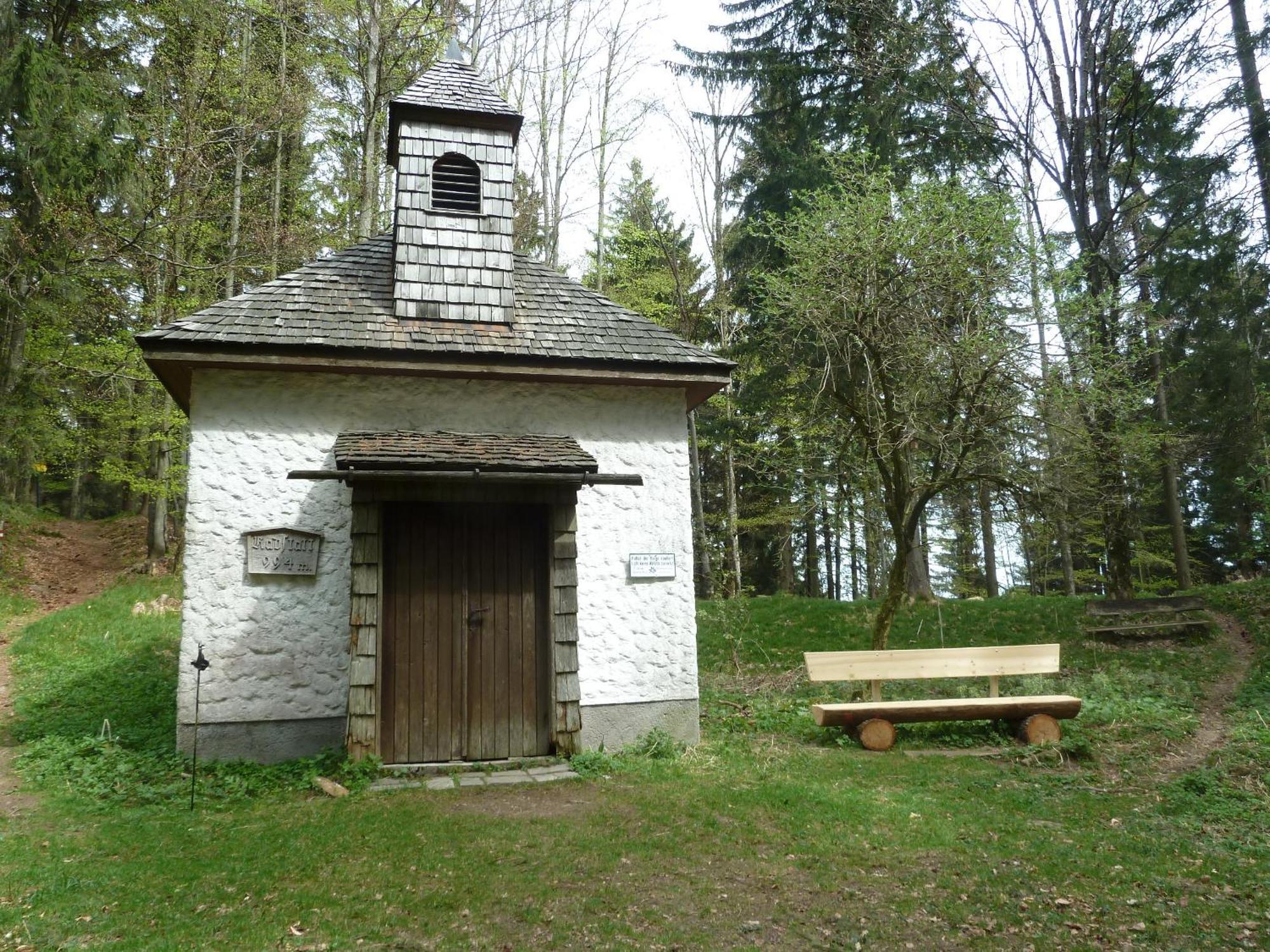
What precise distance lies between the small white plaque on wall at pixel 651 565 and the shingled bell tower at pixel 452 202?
2878mm

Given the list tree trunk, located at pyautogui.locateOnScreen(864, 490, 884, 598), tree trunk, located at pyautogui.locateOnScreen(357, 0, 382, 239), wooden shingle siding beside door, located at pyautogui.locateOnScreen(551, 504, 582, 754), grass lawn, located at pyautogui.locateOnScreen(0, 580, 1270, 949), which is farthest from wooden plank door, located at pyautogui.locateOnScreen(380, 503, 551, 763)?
tree trunk, located at pyautogui.locateOnScreen(357, 0, 382, 239)

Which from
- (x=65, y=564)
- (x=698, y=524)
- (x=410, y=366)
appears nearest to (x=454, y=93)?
(x=410, y=366)

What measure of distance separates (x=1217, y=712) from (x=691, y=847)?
751cm

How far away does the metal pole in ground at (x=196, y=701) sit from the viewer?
6345 mm

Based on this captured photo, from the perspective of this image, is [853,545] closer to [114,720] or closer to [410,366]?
[410,366]

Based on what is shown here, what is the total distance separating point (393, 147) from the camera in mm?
9469

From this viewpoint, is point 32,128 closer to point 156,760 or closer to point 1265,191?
point 156,760

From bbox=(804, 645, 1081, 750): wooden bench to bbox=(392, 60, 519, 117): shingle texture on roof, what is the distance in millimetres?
6937

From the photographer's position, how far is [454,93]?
9.45 metres

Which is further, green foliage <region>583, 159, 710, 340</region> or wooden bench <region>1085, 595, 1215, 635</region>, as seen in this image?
green foliage <region>583, 159, 710, 340</region>

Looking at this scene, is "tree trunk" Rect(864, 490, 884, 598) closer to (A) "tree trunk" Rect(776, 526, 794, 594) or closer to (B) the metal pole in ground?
(A) "tree trunk" Rect(776, 526, 794, 594)

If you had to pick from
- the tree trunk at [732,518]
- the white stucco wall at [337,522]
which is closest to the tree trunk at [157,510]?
the white stucco wall at [337,522]

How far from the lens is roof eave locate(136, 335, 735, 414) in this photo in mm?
7539

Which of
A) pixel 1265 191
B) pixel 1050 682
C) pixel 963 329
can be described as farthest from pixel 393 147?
pixel 1265 191
